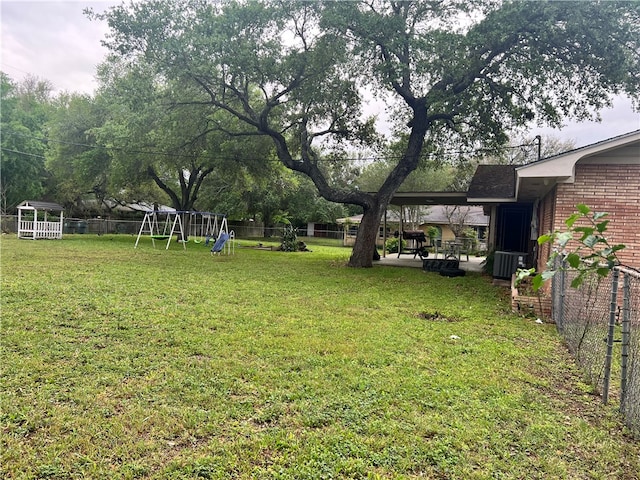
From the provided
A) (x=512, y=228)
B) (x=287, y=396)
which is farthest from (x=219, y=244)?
(x=287, y=396)

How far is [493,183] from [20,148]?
24.1 meters

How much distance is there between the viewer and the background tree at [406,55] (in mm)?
9000

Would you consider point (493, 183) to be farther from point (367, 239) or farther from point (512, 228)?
point (367, 239)

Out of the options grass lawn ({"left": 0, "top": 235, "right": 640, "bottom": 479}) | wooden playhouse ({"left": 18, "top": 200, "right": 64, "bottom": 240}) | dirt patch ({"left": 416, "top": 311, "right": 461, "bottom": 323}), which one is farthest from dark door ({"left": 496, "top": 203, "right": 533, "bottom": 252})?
wooden playhouse ({"left": 18, "top": 200, "right": 64, "bottom": 240})

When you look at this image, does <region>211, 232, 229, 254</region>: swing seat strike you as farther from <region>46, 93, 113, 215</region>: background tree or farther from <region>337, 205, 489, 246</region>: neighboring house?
<region>337, 205, 489, 246</region>: neighboring house

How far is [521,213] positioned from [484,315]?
28.7 ft

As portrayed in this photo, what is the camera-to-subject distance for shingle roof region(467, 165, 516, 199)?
11.2 metres

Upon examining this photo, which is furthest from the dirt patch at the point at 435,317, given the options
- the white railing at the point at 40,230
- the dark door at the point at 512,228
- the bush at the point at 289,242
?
the white railing at the point at 40,230

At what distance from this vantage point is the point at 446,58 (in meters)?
9.43

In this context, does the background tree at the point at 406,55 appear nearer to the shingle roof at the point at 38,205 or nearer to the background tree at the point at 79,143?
the background tree at the point at 79,143

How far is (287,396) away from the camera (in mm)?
3037

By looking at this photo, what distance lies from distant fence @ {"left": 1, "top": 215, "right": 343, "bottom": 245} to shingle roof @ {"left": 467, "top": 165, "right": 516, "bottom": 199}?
50.0 ft

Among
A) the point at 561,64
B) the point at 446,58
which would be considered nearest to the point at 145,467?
the point at 446,58

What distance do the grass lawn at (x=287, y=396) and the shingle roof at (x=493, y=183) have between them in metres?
5.89
